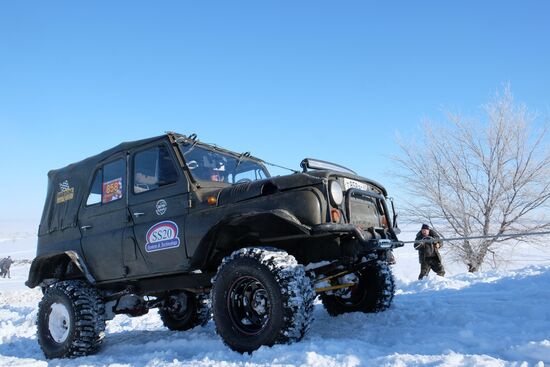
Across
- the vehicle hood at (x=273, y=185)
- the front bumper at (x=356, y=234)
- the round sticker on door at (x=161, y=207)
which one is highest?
the vehicle hood at (x=273, y=185)

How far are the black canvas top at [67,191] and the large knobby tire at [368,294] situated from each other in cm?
345

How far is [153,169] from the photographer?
545 centimetres

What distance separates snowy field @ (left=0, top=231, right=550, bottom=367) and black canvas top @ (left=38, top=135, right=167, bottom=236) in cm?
181

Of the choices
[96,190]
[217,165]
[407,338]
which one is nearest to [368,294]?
[407,338]

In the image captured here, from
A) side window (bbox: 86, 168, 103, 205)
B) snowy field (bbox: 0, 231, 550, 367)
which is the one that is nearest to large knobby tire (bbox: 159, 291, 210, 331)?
snowy field (bbox: 0, 231, 550, 367)

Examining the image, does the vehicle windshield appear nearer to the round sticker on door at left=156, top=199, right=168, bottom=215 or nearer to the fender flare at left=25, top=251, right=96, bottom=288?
the round sticker on door at left=156, top=199, right=168, bottom=215

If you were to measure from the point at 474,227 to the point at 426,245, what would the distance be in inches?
297

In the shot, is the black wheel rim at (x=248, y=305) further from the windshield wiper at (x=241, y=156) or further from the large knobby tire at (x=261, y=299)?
the windshield wiper at (x=241, y=156)

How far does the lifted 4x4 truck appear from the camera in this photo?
4.25 meters

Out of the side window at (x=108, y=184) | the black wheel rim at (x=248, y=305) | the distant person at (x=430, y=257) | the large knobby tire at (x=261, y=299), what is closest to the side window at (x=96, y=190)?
the side window at (x=108, y=184)

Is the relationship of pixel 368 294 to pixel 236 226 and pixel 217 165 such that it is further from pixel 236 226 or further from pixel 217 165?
pixel 217 165

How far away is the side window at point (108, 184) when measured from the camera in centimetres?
582

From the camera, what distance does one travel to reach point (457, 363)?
121 inches

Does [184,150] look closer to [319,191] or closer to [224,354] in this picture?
[319,191]
